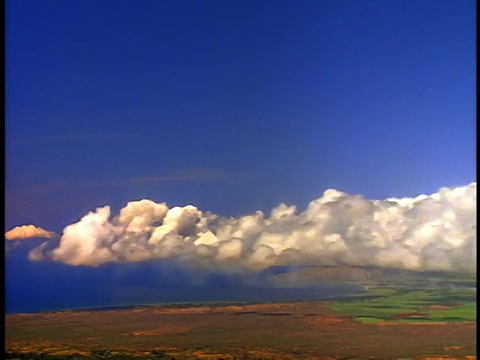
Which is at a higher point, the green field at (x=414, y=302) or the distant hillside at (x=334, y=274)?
the distant hillside at (x=334, y=274)

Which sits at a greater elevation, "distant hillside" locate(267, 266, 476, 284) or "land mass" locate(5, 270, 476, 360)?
"distant hillside" locate(267, 266, 476, 284)

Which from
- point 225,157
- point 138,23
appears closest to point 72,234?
point 225,157

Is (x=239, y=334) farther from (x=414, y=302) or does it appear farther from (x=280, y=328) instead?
(x=414, y=302)

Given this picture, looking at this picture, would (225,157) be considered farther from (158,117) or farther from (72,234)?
(72,234)

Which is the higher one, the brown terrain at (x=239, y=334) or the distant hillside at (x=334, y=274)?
the distant hillside at (x=334, y=274)

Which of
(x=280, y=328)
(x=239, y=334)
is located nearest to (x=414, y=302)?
(x=280, y=328)

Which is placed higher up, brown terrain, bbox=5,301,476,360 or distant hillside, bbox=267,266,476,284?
distant hillside, bbox=267,266,476,284

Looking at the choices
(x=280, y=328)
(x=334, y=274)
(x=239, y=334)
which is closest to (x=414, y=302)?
(x=334, y=274)

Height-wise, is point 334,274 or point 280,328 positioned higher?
point 334,274
